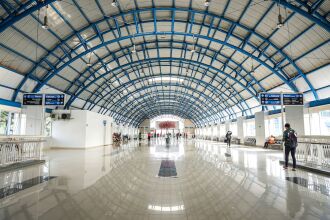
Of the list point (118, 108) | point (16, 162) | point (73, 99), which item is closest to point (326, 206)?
point (16, 162)

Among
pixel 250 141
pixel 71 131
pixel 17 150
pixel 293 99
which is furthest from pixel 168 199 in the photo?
pixel 250 141

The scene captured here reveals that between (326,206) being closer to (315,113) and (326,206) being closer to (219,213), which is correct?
(219,213)

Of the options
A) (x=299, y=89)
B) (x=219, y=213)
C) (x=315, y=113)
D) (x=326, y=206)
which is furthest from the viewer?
(x=299, y=89)

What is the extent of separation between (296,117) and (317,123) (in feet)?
5.23

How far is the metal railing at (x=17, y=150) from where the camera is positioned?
8.45 meters

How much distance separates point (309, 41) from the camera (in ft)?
52.7

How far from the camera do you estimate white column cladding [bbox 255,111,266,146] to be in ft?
80.7

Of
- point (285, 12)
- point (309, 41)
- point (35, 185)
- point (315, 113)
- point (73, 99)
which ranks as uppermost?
point (285, 12)

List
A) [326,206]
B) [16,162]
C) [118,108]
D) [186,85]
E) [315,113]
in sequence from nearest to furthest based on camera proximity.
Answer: [326,206]
[16,162]
[315,113]
[186,85]
[118,108]

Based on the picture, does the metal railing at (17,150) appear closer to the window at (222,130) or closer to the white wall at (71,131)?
the white wall at (71,131)

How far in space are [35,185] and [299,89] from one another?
23.3 metres

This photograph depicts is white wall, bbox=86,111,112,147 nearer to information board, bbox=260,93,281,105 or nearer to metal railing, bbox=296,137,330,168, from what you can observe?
information board, bbox=260,93,281,105

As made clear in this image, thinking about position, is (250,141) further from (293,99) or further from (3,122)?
(3,122)

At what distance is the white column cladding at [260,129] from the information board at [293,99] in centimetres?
1300
